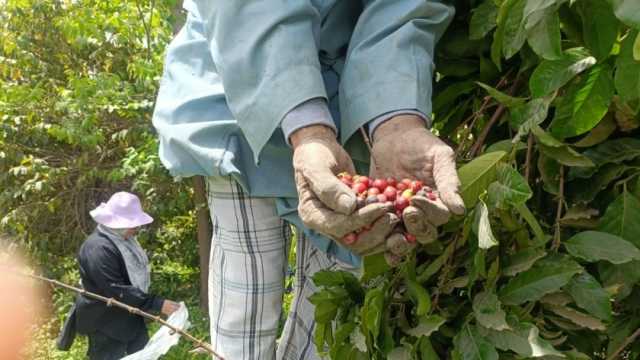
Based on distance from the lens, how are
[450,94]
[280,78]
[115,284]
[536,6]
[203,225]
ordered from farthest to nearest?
[203,225], [115,284], [450,94], [280,78], [536,6]

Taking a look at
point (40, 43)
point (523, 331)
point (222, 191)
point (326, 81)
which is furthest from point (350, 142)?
point (40, 43)

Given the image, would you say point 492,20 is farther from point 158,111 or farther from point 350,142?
point 158,111

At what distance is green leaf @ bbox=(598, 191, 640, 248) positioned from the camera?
897 mm

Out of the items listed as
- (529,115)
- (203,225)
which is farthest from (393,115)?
(203,225)

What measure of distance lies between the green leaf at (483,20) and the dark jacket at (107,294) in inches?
116

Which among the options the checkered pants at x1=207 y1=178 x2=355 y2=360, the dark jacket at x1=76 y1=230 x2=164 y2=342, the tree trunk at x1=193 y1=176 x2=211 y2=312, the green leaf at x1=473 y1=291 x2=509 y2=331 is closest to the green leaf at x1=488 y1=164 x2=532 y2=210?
the green leaf at x1=473 y1=291 x2=509 y2=331

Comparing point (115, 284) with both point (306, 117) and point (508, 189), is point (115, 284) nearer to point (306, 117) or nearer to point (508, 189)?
point (306, 117)

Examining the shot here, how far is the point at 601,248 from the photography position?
88 centimetres

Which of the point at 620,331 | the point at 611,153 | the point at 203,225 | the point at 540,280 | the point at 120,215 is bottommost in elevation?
the point at 203,225

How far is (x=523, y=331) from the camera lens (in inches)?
34.6

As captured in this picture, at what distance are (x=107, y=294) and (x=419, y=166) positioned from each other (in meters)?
3.05

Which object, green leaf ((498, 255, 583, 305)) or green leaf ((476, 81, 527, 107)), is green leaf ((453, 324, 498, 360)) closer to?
green leaf ((498, 255, 583, 305))

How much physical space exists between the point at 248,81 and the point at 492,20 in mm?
324

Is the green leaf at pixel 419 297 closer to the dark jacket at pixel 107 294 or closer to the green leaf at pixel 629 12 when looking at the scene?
the green leaf at pixel 629 12
